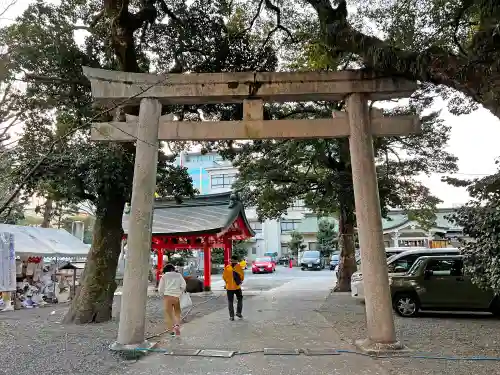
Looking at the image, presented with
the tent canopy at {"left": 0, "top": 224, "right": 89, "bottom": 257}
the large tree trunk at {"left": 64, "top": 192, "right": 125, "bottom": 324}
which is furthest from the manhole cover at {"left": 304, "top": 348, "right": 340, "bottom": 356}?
the tent canopy at {"left": 0, "top": 224, "right": 89, "bottom": 257}

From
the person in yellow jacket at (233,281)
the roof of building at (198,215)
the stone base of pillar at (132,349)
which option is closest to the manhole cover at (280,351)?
the stone base of pillar at (132,349)

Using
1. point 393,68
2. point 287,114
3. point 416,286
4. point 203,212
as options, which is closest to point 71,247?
point 203,212

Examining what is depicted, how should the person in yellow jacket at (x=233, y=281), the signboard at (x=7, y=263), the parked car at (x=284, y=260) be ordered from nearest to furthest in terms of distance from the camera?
the person in yellow jacket at (x=233, y=281) < the signboard at (x=7, y=263) < the parked car at (x=284, y=260)

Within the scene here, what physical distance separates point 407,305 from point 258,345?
5481 millimetres

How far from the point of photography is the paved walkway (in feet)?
20.1

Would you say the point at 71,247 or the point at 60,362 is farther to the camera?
the point at 71,247

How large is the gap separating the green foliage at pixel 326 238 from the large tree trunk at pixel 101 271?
38.1 m

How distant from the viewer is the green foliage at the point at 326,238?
154ft

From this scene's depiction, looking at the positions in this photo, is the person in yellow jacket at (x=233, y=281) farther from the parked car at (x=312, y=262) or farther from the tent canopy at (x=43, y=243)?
the parked car at (x=312, y=262)

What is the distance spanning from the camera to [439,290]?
11148 mm

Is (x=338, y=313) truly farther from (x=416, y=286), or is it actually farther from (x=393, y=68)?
(x=393, y=68)

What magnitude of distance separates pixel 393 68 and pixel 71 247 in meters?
15.4

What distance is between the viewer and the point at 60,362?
662 cm

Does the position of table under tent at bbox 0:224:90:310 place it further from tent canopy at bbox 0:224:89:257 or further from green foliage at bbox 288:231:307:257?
green foliage at bbox 288:231:307:257
